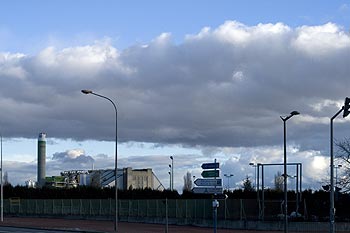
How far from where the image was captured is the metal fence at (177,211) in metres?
61.6

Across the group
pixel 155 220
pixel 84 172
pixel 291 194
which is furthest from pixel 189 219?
pixel 84 172

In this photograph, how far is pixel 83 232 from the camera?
50.9 metres

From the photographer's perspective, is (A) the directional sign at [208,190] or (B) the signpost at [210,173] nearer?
(A) the directional sign at [208,190]

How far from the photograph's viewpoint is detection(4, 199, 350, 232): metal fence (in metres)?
61.6

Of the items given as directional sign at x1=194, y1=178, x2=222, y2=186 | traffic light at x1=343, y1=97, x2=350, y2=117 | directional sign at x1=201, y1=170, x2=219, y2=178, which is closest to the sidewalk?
directional sign at x1=194, y1=178, x2=222, y2=186

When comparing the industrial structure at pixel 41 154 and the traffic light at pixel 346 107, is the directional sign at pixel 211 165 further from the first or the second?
the industrial structure at pixel 41 154

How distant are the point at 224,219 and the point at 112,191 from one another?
45844 mm

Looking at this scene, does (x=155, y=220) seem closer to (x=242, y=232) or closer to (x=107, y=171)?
(x=242, y=232)

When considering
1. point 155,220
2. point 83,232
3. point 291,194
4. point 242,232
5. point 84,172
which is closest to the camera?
point 83,232

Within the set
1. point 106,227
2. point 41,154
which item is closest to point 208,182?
point 106,227

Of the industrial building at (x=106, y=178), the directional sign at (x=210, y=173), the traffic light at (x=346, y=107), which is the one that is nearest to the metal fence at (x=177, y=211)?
the directional sign at (x=210, y=173)

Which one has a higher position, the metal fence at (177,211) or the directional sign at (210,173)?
the directional sign at (210,173)

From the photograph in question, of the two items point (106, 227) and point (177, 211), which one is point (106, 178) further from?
point (106, 227)

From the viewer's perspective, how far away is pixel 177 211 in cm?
7325
